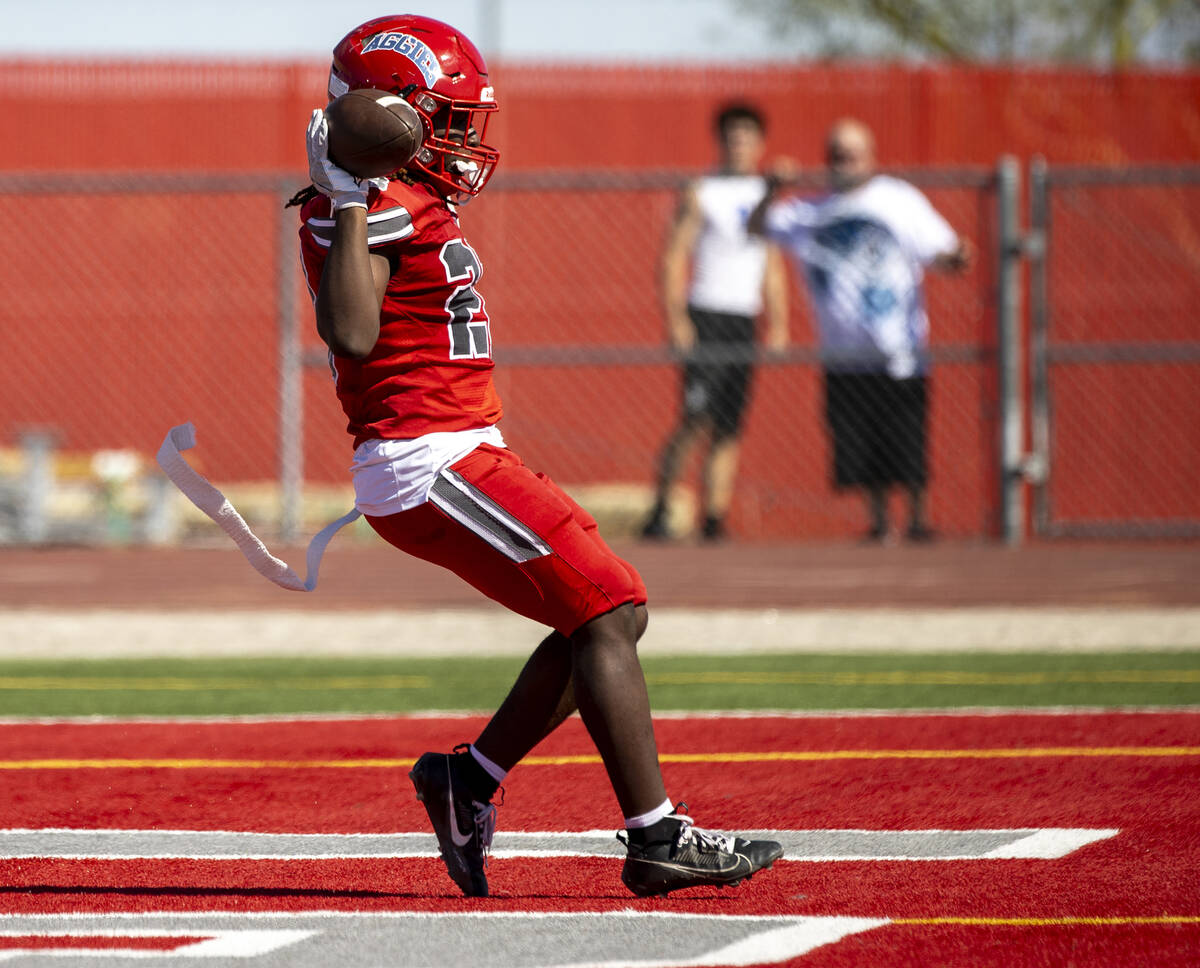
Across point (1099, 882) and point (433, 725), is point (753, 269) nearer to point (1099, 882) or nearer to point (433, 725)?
point (433, 725)

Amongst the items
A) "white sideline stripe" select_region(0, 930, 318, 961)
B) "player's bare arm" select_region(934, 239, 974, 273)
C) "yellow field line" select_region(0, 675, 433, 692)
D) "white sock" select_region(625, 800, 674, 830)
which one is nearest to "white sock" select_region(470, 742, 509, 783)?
"white sock" select_region(625, 800, 674, 830)

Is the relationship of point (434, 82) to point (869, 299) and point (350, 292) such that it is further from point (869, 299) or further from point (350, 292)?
point (869, 299)

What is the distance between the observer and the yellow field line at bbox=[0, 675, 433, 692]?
8648 millimetres

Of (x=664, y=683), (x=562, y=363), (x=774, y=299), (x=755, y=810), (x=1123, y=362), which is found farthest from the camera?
(x=1123, y=362)

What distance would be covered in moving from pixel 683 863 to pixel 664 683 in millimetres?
4153

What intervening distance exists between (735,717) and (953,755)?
44.0 inches

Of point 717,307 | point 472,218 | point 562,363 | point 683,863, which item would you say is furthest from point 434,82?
point 472,218

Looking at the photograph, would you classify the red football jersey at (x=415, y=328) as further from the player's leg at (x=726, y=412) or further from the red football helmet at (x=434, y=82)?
the player's leg at (x=726, y=412)

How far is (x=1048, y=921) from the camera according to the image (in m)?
4.20

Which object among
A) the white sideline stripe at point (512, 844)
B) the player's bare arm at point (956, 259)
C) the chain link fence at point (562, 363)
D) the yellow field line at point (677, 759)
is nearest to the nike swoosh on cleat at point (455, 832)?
the white sideline stripe at point (512, 844)

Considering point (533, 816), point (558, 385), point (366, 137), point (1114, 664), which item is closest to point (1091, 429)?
point (558, 385)

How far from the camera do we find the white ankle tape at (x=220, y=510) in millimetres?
4676

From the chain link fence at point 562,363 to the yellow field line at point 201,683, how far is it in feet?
22.9

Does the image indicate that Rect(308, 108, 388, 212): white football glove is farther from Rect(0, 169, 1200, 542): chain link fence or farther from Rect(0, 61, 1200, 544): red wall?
Rect(0, 61, 1200, 544): red wall
